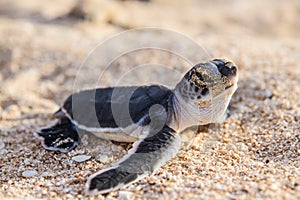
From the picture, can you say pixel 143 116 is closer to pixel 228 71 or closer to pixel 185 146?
pixel 185 146

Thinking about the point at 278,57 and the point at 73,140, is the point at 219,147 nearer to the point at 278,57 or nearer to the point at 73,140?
the point at 73,140

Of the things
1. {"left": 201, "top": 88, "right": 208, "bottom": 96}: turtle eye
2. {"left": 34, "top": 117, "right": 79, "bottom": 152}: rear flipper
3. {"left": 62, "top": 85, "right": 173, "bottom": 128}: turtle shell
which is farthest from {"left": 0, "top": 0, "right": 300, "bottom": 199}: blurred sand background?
{"left": 201, "top": 88, "right": 208, "bottom": 96}: turtle eye

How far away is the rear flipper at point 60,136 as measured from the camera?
6.98 ft

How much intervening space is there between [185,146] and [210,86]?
1.32ft

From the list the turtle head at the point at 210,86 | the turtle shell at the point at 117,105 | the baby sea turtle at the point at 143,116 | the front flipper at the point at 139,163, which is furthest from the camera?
the turtle shell at the point at 117,105

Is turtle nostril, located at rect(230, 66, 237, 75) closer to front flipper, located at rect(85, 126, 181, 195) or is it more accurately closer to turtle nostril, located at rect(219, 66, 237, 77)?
turtle nostril, located at rect(219, 66, 237, 77)

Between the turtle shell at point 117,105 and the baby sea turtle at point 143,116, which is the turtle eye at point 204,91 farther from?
the turtle shell at point 117,105

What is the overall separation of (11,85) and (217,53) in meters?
1.78

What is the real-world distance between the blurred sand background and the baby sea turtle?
0.07 m

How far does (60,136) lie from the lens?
222 cm

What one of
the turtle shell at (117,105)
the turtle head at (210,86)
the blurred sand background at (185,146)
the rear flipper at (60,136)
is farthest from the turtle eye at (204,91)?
the rear flipper at (60,136)

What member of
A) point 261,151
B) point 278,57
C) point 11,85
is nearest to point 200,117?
point 261,151

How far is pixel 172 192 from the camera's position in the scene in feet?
5.26

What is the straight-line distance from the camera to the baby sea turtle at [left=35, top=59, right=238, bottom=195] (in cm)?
173
